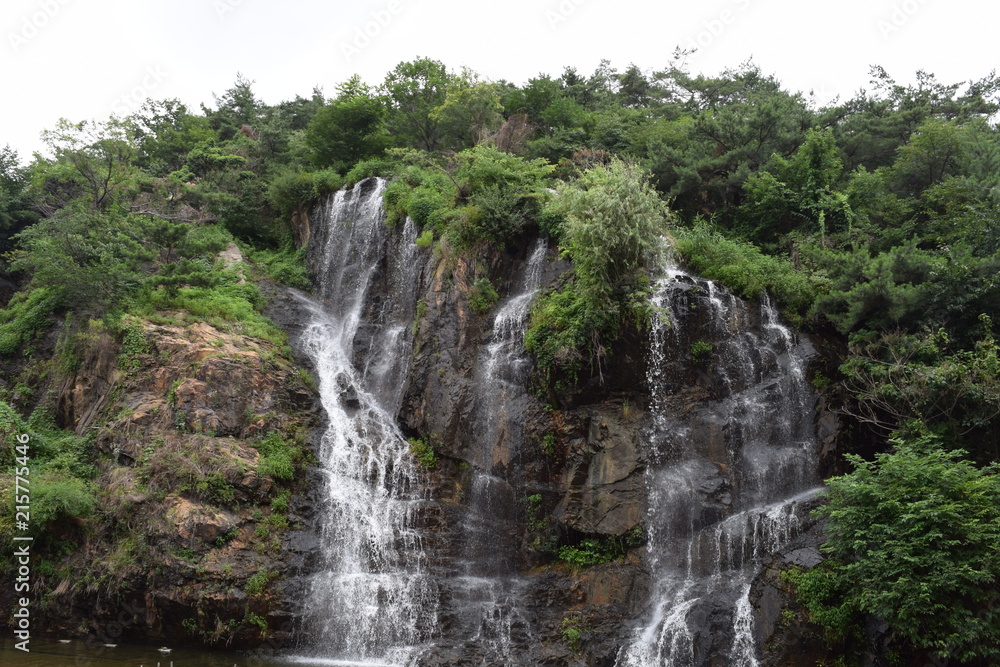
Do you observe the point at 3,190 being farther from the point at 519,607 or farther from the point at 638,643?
the point at 638,643

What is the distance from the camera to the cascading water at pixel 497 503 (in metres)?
12.3

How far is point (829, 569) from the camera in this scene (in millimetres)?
10688

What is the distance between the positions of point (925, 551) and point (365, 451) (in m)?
12.5

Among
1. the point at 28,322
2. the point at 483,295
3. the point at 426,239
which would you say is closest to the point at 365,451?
the point at 483,295

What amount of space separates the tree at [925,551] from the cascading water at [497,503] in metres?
6.62

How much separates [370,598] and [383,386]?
7.11 metres

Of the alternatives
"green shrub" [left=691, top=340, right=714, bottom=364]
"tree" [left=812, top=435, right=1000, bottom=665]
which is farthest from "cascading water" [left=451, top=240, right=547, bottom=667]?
"tree" [left=812, top=435, right=1000, bottom=665]

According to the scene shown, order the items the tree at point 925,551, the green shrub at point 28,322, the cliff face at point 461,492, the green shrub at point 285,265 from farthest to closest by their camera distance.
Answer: the green shrub at point 285,265 < the green shrub at point 28,322 < the cliff face at point 461,492 < the tree at point 925,551

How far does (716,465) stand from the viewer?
13.7m

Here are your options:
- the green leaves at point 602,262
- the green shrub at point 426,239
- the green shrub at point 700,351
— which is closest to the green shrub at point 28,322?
the green shrub at point 426,239

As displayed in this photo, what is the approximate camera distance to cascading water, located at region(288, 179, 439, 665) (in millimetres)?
12500

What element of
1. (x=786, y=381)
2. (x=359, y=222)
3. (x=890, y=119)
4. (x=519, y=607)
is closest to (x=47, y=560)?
(x=519, y=607)

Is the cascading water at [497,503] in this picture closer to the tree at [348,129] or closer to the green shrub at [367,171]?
the green shrub at [367,171]

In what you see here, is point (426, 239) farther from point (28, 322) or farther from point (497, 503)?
point (28, 322)
